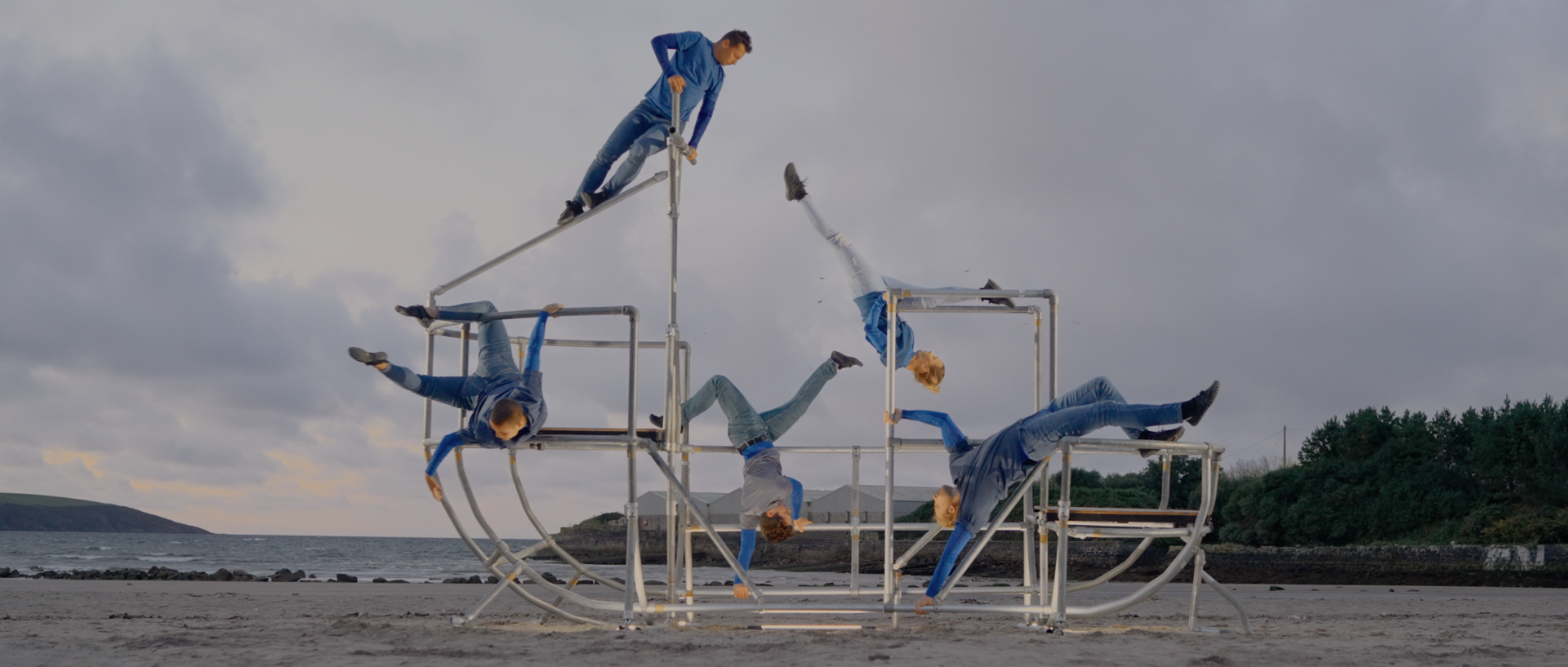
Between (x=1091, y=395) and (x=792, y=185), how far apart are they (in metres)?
2.43

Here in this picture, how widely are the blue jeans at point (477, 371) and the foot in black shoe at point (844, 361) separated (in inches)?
79.6

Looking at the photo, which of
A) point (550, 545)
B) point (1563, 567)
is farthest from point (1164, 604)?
point (1563, 567)

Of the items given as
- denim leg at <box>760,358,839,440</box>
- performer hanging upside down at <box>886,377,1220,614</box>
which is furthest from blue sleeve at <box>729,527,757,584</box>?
performer hanging upside down at <box>886,377,1220,614</box>

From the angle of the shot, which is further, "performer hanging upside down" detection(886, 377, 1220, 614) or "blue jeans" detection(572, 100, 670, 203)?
"blue jeans" detection(572, 100, 670, 203)

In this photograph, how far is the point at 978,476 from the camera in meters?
6.46

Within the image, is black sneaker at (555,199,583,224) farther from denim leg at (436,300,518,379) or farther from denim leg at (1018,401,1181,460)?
denim leg at (1018,401,1181,460)

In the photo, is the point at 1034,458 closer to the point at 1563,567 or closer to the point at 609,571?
the point at 1563,567

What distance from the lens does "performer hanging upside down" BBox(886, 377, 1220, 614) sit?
6.09m

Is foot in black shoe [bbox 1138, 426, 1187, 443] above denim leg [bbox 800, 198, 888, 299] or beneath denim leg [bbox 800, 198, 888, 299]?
beneath

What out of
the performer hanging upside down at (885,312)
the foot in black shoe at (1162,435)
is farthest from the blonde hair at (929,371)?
the foot in black shoe at (1162,435)

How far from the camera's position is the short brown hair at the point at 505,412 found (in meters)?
6.17

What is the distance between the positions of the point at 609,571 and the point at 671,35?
2551 centimetres

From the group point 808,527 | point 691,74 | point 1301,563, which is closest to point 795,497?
point 808,527

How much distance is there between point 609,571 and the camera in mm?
30844
